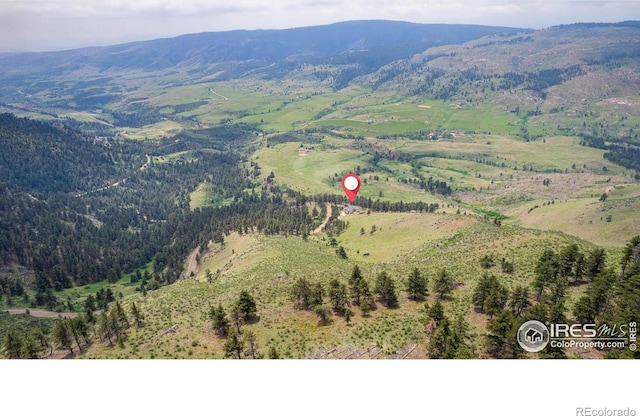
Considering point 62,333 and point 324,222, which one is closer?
point 62,333

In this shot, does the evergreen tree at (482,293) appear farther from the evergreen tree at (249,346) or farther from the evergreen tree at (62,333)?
the evergreen tree at (62,333)

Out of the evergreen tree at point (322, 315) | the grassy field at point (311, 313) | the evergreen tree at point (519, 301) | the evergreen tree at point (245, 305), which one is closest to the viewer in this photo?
the grassy field at point (311, 313)

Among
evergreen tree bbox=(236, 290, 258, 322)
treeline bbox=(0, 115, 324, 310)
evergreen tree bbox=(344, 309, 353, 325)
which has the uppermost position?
evergreen tree bbox=(236, 290, 258, 322)

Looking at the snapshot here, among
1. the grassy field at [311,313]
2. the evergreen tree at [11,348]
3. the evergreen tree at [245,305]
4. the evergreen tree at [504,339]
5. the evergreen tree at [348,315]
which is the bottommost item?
the grassy field at [311,313]

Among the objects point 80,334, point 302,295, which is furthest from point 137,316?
point 302,295

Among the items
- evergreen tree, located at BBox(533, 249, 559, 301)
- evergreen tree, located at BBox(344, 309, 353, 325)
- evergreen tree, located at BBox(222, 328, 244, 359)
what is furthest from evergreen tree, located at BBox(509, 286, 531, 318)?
evergreen tree, located at BBox(222, 328, 244, 359)

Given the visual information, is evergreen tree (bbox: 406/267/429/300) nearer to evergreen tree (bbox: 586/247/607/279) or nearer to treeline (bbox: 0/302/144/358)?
evergreen tree (bbox: 586/247/607/279)

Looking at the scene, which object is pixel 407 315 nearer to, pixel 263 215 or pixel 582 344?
pixel 582 344

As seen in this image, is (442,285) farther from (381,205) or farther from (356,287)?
(381,205)

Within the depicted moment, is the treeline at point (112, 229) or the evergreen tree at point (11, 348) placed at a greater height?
the evergreen tree at point (11, 348)

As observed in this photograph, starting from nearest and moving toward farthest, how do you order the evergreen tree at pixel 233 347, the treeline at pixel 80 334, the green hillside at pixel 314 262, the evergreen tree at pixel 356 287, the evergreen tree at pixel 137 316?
the evergreen tree at pixel 233 347, the green hillside at pixel 314 262, the treeline at pixel 80 334, the evergreen tree at pixel 356 287, the evergreen tree at pixel 137 316

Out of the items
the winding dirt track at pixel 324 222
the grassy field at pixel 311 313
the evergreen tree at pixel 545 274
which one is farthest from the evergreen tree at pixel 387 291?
the winding dirt track at pixel 324 222
